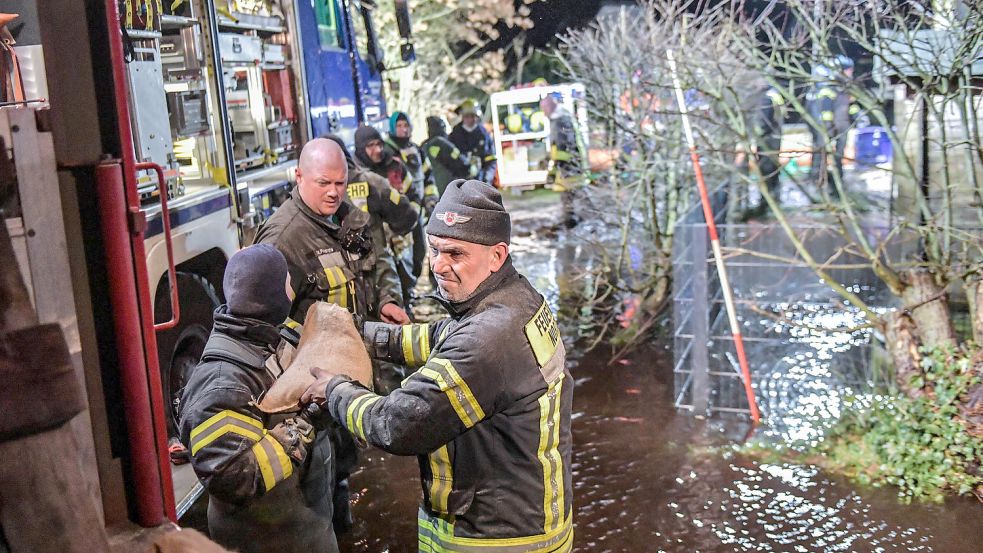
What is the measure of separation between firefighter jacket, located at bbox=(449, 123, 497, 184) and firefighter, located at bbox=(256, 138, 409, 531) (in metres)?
7.96

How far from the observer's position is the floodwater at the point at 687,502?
4336 millimetres

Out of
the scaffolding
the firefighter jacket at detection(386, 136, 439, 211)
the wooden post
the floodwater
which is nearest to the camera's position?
the wooden post

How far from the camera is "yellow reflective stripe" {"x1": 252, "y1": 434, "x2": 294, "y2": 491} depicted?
2674mm

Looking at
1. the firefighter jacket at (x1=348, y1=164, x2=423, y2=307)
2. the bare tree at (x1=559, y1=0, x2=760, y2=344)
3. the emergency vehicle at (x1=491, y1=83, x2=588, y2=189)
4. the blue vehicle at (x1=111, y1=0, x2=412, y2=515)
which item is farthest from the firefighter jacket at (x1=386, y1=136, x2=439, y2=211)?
the emergency vehicle at (x1=491, y1=83, x2=588, y2=189)

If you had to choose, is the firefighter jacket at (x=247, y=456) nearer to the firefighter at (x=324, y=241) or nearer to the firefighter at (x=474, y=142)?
the firefighter at (x=324, y=241)

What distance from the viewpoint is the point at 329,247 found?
4.23m

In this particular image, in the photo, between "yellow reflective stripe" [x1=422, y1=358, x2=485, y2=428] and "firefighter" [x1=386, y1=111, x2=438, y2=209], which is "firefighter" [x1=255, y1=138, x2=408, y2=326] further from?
"firefighter" [x1=386, y1=111, x2=438, y2=209]

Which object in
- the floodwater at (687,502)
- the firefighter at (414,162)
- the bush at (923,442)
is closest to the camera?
the floodwater at (687,502)

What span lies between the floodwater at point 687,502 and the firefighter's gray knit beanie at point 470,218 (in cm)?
229

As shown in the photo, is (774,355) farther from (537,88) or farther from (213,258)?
(537,88)

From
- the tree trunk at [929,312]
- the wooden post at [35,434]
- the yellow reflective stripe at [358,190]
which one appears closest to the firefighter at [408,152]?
the yellow reflective stripe at [358,190]

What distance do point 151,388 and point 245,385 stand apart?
25.6 inches

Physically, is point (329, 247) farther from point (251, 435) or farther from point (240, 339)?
point (251, 435)

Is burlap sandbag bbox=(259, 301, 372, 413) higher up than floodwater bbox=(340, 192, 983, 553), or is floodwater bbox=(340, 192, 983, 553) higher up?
burlap sandbag bbox=(259, 301, 372, 413)
